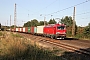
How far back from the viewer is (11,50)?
951 centimetres

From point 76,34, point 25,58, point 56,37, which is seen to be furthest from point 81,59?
point 76,34

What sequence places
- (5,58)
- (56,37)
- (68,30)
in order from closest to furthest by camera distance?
(5,58) < (56,37) < (68,30)

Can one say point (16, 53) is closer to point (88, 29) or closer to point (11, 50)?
point (11, 50)

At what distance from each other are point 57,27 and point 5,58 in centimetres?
2191

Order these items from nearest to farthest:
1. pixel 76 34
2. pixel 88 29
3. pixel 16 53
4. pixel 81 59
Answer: pixel 16 53 → pixel 81 59 → pixel 88 29 → pixel 76 34

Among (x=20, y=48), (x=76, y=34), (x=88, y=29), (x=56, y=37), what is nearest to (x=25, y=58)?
(x=20, y=48)

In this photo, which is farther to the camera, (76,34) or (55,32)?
(76,34)

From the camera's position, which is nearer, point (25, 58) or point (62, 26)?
point (25, 58)

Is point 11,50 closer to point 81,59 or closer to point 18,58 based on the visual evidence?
point 18,58

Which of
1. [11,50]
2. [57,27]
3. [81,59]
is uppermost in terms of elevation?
[57,27]

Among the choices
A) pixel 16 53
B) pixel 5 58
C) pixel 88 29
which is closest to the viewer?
pixel 5 58

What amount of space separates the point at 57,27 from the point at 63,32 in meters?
1.36

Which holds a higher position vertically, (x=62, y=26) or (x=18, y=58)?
(x=62, y=26)

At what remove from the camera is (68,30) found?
45625mm
